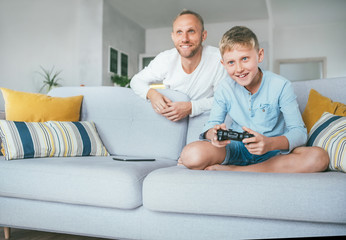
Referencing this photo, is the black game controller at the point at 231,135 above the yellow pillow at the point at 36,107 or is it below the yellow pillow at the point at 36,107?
below

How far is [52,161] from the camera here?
1604 millimetres

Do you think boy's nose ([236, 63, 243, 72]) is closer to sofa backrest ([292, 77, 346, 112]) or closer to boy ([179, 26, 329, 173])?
boy ([179, 26, 329, 173])

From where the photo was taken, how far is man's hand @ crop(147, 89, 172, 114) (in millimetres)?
1983

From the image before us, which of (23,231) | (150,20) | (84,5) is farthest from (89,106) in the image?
(150,20)

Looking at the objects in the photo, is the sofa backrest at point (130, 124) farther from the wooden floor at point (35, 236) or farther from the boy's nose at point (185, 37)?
the wooden floor at point (35, 236)

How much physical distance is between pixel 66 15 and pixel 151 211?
5355mm

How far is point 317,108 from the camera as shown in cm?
165

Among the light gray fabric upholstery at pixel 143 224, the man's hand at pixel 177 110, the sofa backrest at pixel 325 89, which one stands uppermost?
the sofa backrest at pixel 325 89

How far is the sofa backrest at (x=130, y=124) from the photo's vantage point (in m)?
2.05

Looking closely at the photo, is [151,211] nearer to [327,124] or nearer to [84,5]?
[327,124]

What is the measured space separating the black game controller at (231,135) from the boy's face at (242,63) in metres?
0.35

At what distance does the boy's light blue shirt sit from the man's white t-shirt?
0.32 meters

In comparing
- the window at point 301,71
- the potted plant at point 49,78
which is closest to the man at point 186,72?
the potted plant at point 49,78

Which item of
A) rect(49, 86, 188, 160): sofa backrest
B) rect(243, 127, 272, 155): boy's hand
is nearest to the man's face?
rect(49, 86, 188, 160): sofa backrest
